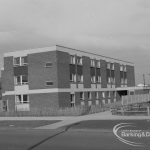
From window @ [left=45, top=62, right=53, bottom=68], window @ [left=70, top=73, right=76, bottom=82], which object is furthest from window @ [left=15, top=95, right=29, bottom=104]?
window @ [left=70, top=73, right=76, bottom=82]

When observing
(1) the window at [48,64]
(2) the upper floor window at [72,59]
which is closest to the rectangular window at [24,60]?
(1) the window at [48,64]

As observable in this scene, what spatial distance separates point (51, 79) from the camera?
138 feet

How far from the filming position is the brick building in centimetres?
4203

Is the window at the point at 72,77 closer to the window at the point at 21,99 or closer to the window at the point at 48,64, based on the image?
the window at the point at 48,64

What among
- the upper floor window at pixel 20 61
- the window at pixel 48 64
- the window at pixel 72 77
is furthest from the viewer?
the upper floor window at pixel 20 61

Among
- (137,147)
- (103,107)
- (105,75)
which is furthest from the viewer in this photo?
(105,75)

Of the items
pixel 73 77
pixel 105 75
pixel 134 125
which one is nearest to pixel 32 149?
pixel 134 125

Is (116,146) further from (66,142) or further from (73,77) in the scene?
(73,77)

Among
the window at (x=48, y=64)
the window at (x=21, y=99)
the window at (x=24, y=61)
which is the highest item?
the window at (x=24, y=61)

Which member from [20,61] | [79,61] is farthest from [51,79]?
[79,61]

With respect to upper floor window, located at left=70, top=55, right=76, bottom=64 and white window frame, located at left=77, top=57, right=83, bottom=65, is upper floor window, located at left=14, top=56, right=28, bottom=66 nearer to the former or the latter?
upper floor window, located at left=70, top=55, right=76, bottom=64

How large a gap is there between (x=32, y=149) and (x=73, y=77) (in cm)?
3240

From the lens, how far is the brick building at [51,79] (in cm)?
4203

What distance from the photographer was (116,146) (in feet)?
42.5
